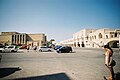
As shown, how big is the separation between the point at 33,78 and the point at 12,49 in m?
29.6

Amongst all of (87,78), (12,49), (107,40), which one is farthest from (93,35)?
(87,78)

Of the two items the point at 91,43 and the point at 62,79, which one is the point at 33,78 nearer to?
the point at 62,79

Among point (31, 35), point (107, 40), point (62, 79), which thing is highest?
point (31, 35)

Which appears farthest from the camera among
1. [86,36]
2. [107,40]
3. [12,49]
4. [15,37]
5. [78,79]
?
[15,37]

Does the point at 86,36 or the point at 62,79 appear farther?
the point at 86,36

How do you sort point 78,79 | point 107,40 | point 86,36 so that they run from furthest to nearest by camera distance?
point 86,36, point 107,40, point 78,79

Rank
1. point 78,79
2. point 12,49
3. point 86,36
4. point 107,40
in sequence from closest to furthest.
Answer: point 78,79, point 12,49, point 107,40, point 86,36

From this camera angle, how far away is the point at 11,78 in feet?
25.9

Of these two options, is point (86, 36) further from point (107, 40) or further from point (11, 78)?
point (11, 78)

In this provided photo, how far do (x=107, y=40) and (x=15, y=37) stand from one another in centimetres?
8806

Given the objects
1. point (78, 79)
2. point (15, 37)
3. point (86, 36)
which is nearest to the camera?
point (78, 79)

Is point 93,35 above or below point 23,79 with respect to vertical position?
above

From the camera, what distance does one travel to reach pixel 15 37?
427 ft

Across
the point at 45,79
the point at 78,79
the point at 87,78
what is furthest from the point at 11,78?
the point at 87,78
